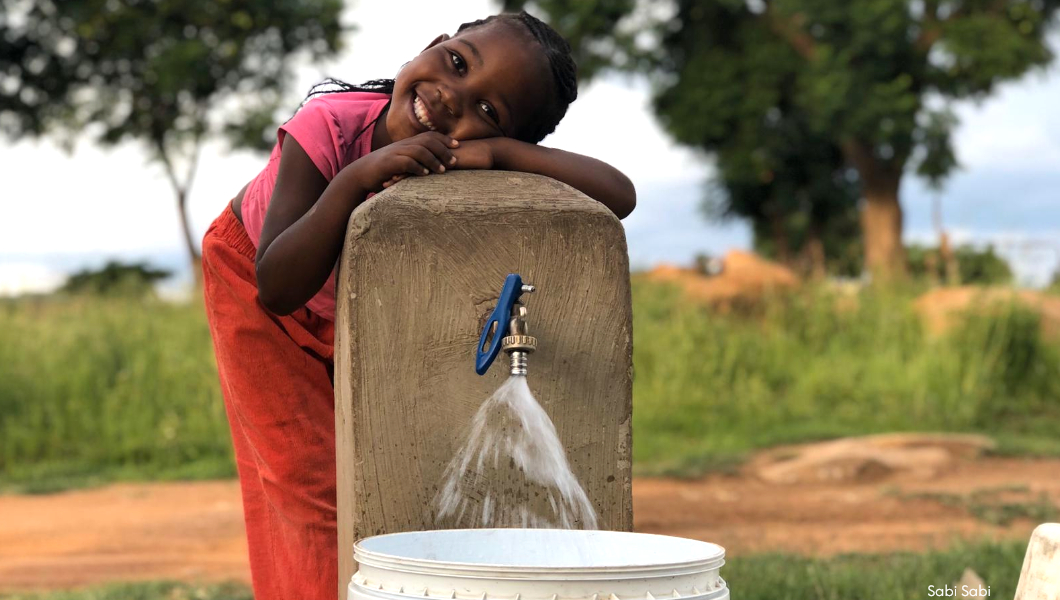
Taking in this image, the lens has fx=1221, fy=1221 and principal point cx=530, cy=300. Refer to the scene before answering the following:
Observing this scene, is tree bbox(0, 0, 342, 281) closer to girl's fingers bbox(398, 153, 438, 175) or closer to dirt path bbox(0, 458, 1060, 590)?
dirt path bbox(0, 458, 1060, 590)

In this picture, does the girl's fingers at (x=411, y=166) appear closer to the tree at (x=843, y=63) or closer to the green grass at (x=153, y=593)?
the green grass at (x=153, y=593)

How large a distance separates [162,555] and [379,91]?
3.27 m

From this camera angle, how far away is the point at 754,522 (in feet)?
18.2

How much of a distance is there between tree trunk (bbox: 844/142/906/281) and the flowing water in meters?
16.8

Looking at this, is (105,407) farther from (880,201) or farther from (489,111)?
(880,201)

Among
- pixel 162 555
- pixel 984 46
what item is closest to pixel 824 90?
pixel 984 46

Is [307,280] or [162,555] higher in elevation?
A: [307,280]

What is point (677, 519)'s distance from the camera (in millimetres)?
5559

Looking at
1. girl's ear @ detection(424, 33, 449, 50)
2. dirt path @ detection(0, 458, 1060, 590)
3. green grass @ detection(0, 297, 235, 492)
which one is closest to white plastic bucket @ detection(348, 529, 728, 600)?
girl's ear @ detection(424, 33, 449, 50)

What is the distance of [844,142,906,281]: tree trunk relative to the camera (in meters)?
18.2

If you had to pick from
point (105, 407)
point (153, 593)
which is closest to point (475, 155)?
point (153, 593)

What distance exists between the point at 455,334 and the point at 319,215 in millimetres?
291

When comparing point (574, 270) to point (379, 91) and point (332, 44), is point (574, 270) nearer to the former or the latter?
point (379, 91)

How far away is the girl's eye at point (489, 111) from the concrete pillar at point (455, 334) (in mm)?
158
